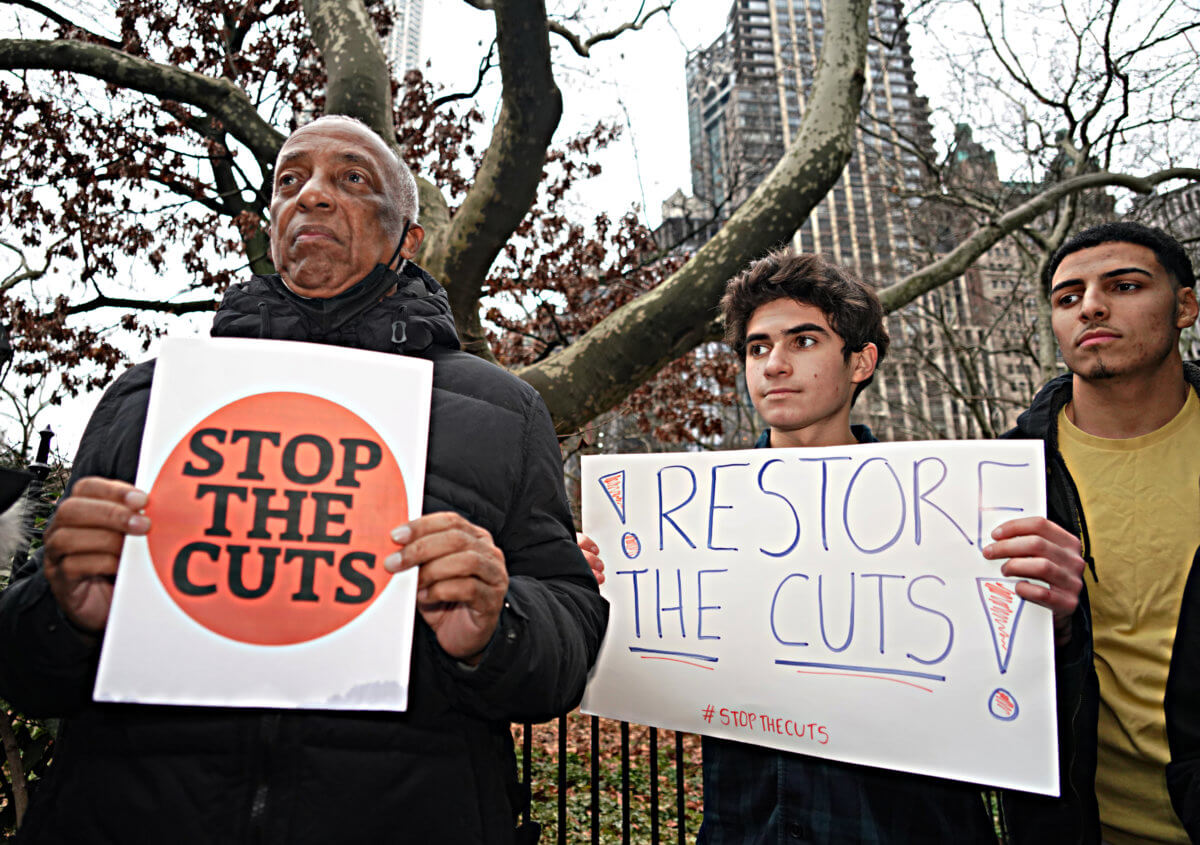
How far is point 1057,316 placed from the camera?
2.20m

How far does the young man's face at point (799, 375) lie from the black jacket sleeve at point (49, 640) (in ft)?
4.97

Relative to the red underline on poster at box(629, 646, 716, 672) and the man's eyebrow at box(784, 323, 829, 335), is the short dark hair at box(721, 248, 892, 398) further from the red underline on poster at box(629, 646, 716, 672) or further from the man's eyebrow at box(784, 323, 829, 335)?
the red underline on poster at box(629, 646, 716, 672)

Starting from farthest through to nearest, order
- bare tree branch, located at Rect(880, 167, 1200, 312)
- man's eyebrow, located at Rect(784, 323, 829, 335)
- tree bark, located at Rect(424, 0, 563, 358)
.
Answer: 1. bare tree branch, located at Rect(880, 167, 1200, 312)
2. tree bark, located at Rect(424, 0, 563, 358)
3. man's eyebrow, located at Rect(784, 323, 829, 335)

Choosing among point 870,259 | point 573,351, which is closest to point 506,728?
point 573,351

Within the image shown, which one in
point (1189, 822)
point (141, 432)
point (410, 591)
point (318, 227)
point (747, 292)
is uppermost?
point (747, 292)

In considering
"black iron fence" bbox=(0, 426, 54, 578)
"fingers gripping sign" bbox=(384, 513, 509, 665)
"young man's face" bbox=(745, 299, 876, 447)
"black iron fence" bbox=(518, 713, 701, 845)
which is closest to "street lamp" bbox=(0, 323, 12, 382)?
"black iron fence" bbox=(0, 426, 54, 578)

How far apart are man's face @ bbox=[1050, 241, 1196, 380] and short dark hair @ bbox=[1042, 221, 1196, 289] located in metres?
0.02

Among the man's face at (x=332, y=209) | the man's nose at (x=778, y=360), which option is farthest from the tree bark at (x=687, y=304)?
the man's face at (x=332, y=209)

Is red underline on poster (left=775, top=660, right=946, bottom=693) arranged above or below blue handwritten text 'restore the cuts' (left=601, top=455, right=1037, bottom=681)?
below

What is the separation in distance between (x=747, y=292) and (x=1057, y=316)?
3.12 ft

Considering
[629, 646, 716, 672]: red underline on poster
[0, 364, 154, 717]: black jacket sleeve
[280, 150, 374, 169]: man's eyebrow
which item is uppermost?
[280, 150, 374, 169]: man's eyebrow

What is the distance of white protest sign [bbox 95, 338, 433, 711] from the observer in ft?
3.45

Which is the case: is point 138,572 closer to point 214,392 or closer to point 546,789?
point 214,392

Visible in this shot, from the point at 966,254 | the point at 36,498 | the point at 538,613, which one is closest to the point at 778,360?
the point at 538,613
